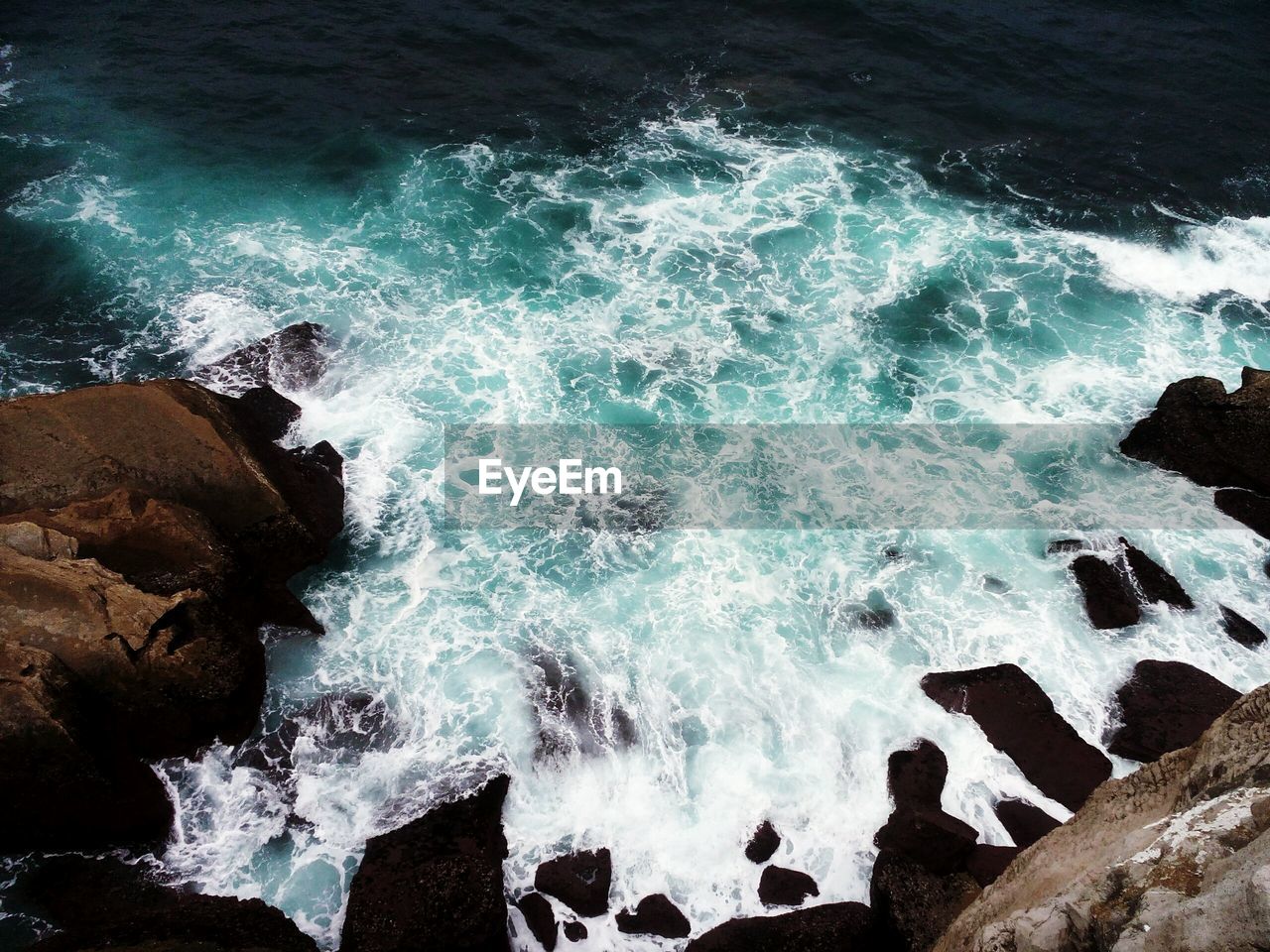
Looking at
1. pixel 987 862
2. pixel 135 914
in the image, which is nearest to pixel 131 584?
pixel 135 914

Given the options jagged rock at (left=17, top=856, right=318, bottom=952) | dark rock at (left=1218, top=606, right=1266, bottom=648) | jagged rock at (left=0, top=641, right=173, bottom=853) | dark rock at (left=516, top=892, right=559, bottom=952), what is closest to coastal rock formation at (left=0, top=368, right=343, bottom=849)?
jagged rock at (left=0, top=641, right=173, bottom=853)

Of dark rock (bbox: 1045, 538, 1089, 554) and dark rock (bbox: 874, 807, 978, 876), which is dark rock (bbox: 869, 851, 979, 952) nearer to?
dark rock (bbox: 874, 807, 978, 876)

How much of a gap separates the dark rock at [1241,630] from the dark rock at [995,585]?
5449 millimetres

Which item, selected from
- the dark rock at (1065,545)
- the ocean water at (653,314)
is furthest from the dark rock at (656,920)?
the dark rock at (1065,545)

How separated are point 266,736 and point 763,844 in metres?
Answer: 11.4

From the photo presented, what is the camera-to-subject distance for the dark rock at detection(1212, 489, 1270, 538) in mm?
22734

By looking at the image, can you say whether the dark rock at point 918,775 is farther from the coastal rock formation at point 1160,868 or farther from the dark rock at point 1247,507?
the dark rock at point 1247,507

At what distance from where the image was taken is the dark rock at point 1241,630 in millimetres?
20172

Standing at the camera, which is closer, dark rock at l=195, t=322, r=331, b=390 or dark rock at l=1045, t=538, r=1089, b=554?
dark rock at l=1045, t=538, r=1089, b=554

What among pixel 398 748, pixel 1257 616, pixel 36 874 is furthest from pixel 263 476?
pixel 1257 616

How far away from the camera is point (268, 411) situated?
78.0 feet

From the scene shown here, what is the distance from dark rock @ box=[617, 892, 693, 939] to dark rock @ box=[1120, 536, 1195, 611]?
1516 cm

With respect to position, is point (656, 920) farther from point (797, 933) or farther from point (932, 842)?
point (932, 842)

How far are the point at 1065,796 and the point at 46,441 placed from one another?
25292 mm
